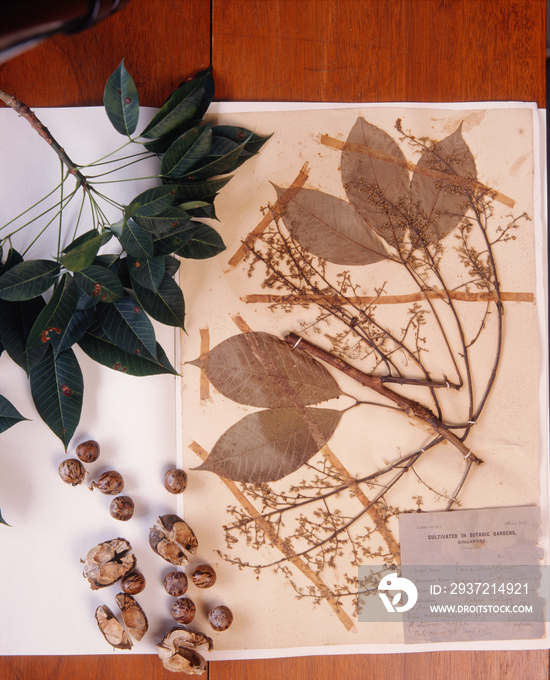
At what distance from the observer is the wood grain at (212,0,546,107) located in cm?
75

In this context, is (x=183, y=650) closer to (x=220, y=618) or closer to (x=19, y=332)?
(x=220, y=618)

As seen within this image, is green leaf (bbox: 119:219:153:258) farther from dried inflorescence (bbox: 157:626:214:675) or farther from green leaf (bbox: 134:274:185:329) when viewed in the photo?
dried inflorescence (bbox: 157:626:214:675)

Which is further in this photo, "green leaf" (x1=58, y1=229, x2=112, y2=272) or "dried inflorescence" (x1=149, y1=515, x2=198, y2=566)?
"dried inflorescence" (x1=149, y1=515, x2=198, y2=566)

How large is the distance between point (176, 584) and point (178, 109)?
75cm

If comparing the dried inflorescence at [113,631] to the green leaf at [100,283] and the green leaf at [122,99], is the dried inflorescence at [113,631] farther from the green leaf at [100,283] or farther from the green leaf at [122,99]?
the green leaf at [122,99]

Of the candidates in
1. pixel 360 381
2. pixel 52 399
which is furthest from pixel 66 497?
pixel 360 381

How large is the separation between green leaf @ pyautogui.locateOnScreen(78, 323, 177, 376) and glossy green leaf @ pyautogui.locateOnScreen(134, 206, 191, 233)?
176 mm

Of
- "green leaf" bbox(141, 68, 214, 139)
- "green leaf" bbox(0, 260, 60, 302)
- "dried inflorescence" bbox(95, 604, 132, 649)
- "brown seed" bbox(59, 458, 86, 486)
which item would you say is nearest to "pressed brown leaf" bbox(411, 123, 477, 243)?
"green leaf" bbox(141, 68, 214, 139)

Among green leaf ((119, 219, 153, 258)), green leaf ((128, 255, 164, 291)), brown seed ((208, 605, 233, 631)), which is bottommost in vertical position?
brown seed ((208, 605, 233, 631))

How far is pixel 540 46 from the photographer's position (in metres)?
0.77

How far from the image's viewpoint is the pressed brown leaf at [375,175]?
0.75m

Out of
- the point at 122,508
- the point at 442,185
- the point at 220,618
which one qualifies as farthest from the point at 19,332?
the point at 442,185

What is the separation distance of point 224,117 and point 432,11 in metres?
0.41

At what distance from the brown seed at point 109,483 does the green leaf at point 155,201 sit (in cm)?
43
